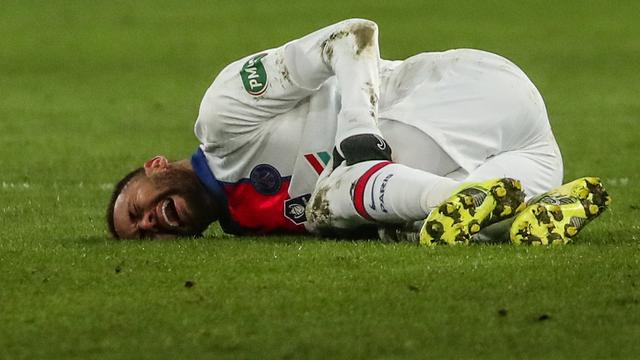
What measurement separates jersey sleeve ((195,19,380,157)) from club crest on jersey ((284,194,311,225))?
31cm

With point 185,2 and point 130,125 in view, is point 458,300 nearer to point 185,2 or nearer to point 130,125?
point 130,125

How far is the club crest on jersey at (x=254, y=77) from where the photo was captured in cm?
733

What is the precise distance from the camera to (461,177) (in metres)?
7.23

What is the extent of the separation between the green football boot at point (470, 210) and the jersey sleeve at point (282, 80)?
0.79 metres

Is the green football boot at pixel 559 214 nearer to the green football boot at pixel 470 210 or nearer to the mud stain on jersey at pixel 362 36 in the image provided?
the green football boot at pixel 470 210

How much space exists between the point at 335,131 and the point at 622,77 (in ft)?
34.2

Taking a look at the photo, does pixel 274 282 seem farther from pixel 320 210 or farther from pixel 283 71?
pixel 283 71

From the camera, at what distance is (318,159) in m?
7.34

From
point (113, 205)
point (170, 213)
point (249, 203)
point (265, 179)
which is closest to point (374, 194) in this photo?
point (265, 179)

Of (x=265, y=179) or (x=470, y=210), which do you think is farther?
(x=265, y=179)

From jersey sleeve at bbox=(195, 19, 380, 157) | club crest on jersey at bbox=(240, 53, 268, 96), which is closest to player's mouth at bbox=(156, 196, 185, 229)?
jersey sleeve at bbox=(195, 19, 380, 157)

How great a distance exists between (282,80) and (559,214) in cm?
134

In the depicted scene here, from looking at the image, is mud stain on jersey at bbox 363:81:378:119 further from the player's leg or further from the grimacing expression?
the grimacing expression

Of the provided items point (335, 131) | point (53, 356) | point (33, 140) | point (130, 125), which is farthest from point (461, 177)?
point (130, 125)
